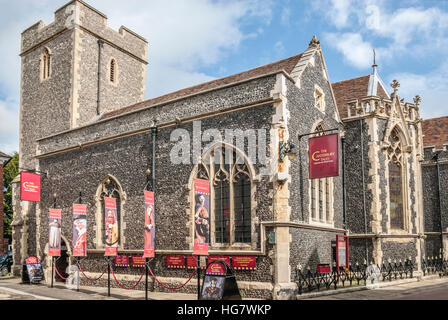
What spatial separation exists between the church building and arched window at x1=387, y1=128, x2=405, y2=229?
2.7 inches

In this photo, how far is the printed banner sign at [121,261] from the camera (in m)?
18.2

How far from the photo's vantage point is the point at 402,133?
2175 centimetres

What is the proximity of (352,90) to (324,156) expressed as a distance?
30.4 ft

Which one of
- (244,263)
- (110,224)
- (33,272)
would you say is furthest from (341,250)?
(33,272)

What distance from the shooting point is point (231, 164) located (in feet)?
51.9

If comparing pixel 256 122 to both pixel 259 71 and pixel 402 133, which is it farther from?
pixel 402 133

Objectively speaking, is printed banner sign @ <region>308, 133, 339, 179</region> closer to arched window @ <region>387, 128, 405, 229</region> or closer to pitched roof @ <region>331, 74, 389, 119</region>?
pitched roof @ <region>331, 74, 389, 119</region>

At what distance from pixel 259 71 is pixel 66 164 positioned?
34.7ft

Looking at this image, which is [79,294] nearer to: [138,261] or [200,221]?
[138,261]

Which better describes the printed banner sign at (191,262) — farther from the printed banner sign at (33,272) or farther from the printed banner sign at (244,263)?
the printed banner sign at (33,272)

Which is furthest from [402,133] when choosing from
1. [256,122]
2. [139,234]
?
[139,234]

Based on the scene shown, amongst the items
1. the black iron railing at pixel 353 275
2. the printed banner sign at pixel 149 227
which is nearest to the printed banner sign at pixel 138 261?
the printed banner sign at pixel 149 227

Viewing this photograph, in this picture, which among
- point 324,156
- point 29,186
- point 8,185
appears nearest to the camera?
point 324,156

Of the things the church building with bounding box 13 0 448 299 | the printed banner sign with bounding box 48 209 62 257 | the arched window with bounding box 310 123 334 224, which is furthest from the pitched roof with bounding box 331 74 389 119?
the printed banner sign with bounding box 48 209 62 257
